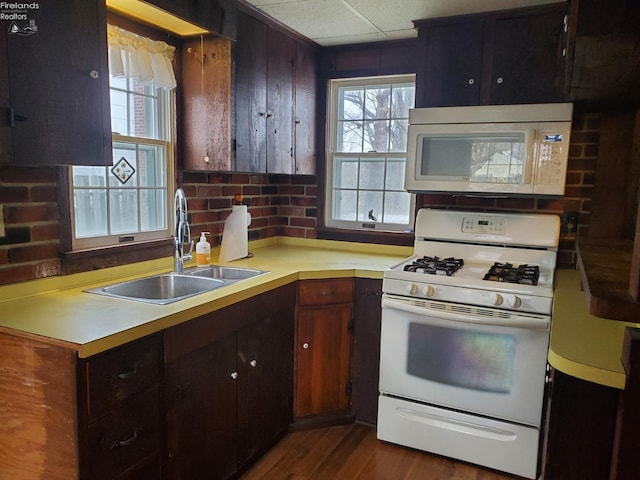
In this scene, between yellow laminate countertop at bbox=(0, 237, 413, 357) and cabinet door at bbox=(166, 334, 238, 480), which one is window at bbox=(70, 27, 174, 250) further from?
cabinet door at bbox=(166, 334, 238, 480)

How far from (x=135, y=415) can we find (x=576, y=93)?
78.2 inches

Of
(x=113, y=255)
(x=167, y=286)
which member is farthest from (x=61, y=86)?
(x=167, y=286)

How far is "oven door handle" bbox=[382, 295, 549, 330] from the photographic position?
2094 mm

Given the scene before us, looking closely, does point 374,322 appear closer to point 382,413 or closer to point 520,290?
point 382,413

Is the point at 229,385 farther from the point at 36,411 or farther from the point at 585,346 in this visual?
the point at 585,346

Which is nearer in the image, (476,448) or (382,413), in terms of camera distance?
(476,448)

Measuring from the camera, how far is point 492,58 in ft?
8.26

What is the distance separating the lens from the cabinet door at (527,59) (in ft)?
7.79

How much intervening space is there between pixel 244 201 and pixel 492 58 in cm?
165

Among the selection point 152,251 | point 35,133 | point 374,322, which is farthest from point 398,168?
point 35,133

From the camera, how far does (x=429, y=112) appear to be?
2512mm

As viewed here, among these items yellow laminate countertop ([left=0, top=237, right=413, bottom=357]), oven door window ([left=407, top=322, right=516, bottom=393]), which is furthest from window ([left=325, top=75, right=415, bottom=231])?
oven door window ([left=407, top=322, right=516, bottom=393])

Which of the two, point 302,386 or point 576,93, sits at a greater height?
point 576,93

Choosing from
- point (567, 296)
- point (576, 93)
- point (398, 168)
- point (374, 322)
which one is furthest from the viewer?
point (398, 168)
